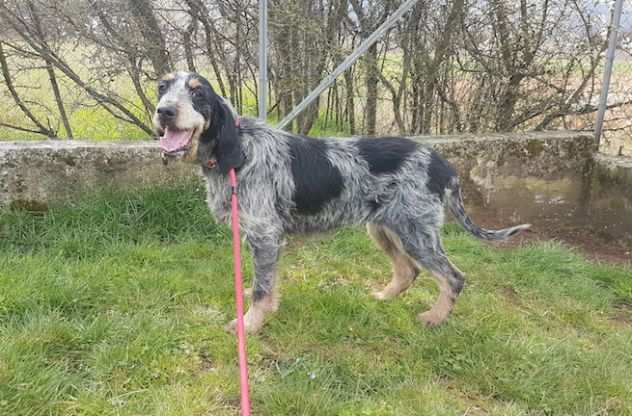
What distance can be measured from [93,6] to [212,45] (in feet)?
4.23

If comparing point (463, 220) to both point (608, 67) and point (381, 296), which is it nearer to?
point (381, 296)

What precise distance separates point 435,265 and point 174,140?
6.23ft

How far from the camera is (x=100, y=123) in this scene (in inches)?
247

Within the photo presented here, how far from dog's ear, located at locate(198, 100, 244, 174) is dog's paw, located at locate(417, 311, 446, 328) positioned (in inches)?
64.6

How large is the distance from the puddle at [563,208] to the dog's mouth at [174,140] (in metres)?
3.40

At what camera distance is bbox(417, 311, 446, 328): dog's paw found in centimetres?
347

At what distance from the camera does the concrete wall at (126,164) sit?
4281 mm

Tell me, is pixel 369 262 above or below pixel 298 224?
below

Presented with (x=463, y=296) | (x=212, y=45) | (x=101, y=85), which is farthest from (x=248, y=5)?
(x=463, y=296)

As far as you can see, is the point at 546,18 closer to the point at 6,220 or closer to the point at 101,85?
the point at 101,85

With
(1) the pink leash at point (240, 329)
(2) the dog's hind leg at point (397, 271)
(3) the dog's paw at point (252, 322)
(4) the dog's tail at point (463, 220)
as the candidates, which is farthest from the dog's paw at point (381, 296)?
(1) the pink leash at point (240, 329)

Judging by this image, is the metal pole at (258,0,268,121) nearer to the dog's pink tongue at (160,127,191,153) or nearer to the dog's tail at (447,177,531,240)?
the dog's pink tongue at (160,127,191,153)

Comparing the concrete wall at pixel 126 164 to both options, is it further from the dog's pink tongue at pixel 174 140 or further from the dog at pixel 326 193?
the dog's pink tongue at pixel 174 140

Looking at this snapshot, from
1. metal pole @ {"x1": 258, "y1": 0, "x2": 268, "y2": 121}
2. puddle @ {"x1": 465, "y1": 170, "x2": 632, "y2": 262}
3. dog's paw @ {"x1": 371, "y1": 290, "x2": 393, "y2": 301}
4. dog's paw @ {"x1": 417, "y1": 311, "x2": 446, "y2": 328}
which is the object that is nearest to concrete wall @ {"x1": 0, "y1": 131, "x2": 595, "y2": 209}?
puddle @ {"x1": 465, "y1": 170, "x2": 632, "y2": 262}
